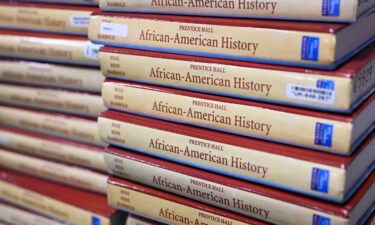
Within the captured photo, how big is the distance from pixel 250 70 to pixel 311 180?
0.67ft

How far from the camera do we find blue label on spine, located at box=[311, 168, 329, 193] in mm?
741

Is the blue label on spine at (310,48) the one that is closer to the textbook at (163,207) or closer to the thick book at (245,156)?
the thick book at (245,156)

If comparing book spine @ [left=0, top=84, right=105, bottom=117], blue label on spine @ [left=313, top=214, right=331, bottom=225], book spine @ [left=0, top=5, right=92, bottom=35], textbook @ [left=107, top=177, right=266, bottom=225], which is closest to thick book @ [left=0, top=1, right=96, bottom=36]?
book spine @ [left=0, top=5, right=92, bottom=35]

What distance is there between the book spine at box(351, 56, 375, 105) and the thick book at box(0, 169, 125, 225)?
60 centimetres

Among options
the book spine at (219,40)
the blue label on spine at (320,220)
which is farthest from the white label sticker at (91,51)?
the blue label on spine at (320,220)

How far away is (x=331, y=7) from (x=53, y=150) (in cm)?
79

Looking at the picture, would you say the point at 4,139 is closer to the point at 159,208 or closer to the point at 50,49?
the point at 50,49

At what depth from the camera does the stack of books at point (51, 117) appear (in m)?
1.13

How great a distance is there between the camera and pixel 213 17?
841 millimetres

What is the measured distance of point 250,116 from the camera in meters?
0.81

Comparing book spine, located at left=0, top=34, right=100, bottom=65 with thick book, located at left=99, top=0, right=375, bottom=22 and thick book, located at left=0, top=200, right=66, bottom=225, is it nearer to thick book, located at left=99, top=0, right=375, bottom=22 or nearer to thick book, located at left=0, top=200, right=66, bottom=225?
thick book, located at left=99, top=0, right=375, bottom=22

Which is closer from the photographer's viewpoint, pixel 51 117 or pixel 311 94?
pixel 311 94

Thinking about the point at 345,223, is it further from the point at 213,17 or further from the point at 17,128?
the point at 17,128

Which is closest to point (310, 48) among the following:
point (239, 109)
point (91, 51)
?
point (239, 109)
